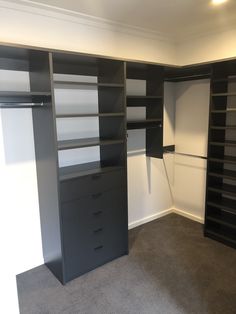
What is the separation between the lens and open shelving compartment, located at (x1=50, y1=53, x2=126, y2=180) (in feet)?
8.05

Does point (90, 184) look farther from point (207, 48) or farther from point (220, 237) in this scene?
point (207, 48)

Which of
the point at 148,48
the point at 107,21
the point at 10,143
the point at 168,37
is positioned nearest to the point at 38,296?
the point at 10,143

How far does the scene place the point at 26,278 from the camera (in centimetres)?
246

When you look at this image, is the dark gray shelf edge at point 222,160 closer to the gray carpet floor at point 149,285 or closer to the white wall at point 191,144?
the white wall at point 191,144

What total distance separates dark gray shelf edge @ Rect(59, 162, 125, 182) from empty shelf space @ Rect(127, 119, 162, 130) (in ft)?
1.96

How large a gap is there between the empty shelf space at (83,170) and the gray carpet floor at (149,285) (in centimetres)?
100

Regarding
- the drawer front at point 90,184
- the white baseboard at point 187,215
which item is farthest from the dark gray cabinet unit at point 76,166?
the white baseboard at point 187,215

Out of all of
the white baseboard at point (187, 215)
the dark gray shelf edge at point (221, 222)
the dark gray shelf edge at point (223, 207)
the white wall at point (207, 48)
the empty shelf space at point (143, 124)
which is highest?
the white wall at point (207, 48)

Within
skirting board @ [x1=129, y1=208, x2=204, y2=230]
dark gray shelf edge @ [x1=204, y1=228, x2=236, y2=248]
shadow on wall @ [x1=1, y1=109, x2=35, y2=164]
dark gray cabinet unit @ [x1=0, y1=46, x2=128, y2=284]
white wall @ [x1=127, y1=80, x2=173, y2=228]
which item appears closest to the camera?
dark gray cabinet unit @ [x1=0, y1=46, x2=128, y2=284]

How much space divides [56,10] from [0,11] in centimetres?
49

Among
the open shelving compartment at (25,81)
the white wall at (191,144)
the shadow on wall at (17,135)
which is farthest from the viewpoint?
the white wall at (191,144)

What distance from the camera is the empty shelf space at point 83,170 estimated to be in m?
2.32

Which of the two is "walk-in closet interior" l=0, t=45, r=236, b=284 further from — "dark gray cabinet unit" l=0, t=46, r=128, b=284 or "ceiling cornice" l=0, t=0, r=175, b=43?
"ceiling cornice" l=0, t=0, r=175, b=43

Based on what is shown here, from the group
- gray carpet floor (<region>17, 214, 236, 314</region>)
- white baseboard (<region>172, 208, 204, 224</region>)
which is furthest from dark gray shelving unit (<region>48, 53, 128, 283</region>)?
white baseboard (<region>172, 208, 204, 224</region>)
